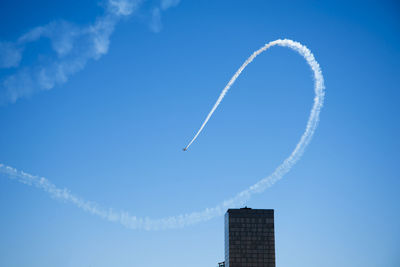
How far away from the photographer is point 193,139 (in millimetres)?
180125

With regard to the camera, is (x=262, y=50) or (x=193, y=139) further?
(x=193, y=139)

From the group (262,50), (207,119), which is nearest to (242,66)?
(262,50)

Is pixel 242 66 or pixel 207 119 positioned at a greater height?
pixel 242 66

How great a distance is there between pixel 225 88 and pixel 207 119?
12701 mm

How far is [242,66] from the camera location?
170250 mm

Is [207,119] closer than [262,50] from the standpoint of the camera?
No

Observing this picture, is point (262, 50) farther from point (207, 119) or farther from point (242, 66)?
point (207, 119)

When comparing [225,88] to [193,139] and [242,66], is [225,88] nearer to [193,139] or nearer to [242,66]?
[242,66]

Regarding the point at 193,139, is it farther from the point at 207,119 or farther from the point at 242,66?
the point at 242,66

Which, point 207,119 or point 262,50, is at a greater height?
point 262,50

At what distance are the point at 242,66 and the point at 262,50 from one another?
28.1 feet

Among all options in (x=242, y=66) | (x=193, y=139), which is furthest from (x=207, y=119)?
(x=242, y=66)

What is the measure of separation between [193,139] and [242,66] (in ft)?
103

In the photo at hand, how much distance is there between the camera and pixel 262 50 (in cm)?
16750
